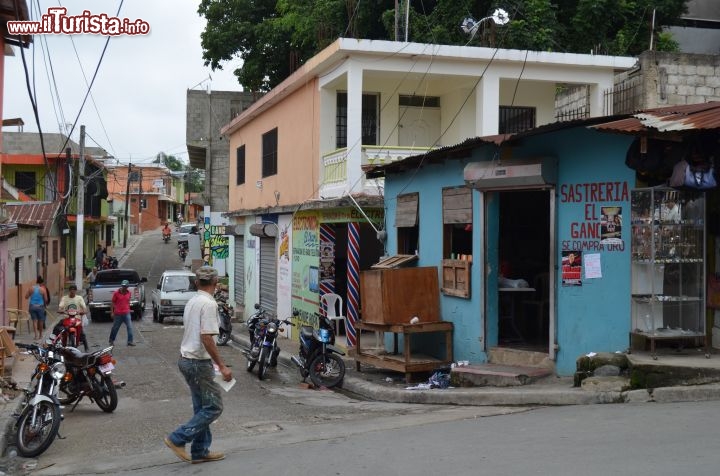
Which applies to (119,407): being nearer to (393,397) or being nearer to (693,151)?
(393,397)

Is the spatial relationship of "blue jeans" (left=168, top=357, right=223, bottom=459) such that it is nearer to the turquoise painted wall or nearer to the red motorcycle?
the turquoise painted wall

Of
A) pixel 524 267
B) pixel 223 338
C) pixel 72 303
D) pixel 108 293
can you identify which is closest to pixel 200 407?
pixel 524 267

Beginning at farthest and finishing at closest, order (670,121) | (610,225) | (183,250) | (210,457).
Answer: (183,250)
(610,225)
(670,121)
(210,457)

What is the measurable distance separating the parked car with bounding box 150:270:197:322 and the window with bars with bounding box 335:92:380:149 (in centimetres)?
1028

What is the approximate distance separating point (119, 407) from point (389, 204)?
21.2ft

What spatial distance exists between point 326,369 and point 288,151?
9.62 meters

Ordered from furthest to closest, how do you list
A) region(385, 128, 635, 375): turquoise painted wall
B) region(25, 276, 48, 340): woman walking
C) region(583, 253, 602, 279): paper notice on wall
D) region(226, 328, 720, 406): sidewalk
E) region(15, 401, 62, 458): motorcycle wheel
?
region(25, 276, 48, 340): woman walking, region(583, 253, 602, 279): paper notice on wall, region(385, 128, 635, 375): turquoise painted wall, region(226, 328, 720, 406): sidewalk, region(15, 401, 62, 458): motorcycle wheel

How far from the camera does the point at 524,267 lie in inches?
517

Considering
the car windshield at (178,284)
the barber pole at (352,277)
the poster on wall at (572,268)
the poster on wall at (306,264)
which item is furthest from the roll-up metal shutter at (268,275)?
the poster on wall at (572,268)

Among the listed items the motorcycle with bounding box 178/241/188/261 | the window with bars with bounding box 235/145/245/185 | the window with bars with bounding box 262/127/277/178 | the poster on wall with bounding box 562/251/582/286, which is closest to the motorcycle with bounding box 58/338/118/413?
the poster on wall with bounding box 562/251/582/286

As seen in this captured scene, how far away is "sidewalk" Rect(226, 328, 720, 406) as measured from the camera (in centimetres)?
829

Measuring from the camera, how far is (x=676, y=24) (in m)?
29.1

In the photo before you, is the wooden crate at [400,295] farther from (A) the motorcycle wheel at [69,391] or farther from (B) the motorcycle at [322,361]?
(A) the motorcycle wheel at [69,391]

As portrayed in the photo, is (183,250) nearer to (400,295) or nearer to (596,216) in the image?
(400,295)
